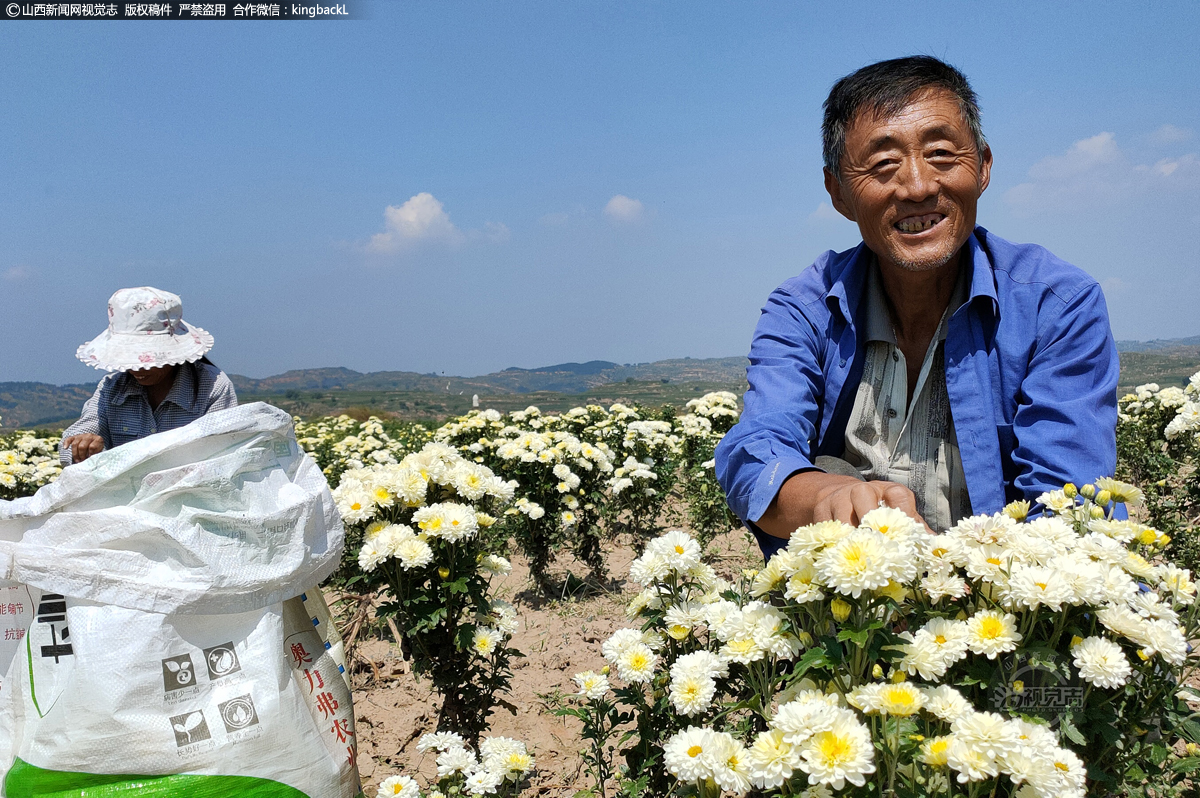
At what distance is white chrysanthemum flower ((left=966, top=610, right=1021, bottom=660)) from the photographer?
42.1 inches

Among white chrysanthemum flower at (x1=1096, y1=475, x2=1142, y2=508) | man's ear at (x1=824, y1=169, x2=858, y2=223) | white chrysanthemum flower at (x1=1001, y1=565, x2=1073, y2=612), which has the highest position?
man's ear at (x1=824, y1=169, x2=858, y2=223)

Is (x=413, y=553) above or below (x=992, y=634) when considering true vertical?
below

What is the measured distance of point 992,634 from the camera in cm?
108

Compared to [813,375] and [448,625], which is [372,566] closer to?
[448,625]

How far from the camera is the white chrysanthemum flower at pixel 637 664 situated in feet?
5.47

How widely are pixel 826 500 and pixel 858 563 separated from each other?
40 centimetres

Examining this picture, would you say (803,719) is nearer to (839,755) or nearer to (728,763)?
(839,755)

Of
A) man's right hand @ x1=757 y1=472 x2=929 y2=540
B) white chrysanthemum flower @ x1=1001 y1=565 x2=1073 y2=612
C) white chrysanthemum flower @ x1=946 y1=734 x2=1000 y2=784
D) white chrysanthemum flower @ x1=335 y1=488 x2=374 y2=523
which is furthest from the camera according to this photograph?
white chrysanthemum flower @ x1=335 y1=488 x2=374 y2=523

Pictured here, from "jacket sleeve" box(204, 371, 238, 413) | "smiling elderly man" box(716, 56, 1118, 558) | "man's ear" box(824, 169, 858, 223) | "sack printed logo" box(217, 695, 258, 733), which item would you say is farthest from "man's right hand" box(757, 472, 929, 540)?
"jacket sleeve" box(204, 371, 238, 413)

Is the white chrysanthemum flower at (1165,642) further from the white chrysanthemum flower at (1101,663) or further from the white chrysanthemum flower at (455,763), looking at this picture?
Answer: the white chrysanthemum flower at (455,763)

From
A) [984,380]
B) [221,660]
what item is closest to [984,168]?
[984,380]

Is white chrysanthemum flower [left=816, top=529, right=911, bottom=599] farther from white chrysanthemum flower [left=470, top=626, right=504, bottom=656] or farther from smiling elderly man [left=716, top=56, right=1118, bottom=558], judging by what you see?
white chrysanthemum flower [left=470, top=626, right=504, bottom=656]

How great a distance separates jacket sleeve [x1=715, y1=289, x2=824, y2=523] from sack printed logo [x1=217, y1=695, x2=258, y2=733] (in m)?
1.30

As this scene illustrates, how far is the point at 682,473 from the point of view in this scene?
725cm
